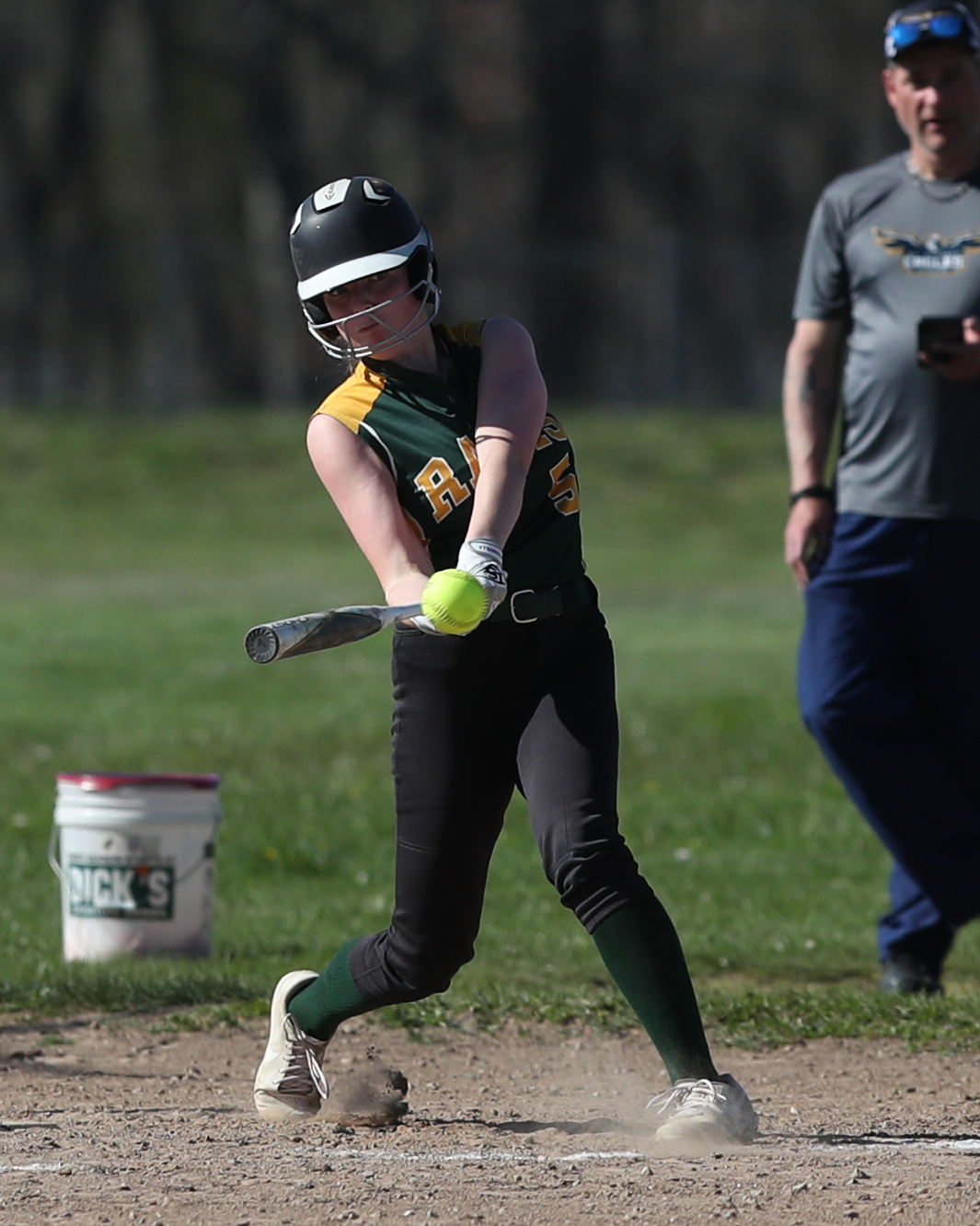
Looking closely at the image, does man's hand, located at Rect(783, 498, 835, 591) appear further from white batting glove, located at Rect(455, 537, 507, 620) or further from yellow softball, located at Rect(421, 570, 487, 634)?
yellow softball, located at Rect(421, 570, 487, 634)

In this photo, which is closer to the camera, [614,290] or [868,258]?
[868,258]

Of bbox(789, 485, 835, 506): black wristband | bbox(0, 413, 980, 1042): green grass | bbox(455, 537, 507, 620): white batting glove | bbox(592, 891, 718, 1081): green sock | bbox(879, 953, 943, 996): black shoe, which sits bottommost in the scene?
bbox(0, 413, 980, 1042): green grass

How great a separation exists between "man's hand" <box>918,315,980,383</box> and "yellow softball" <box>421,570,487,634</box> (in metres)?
2.48

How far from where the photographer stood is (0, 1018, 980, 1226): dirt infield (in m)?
3.85

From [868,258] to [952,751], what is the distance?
5.13 ft

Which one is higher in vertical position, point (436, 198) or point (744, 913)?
point (436, 198)

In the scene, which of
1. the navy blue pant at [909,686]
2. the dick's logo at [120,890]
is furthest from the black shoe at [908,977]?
the dick's logo at [120,890]

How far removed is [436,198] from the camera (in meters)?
39.4

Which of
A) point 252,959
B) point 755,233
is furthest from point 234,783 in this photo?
point 755,233

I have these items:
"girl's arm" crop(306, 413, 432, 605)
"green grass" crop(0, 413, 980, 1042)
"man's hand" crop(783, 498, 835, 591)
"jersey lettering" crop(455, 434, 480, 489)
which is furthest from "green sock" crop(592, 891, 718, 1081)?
"man's hand" crop(783, 498, 835, 591)

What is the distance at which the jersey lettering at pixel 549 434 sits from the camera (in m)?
4.64

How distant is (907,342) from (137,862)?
3042 millimetres

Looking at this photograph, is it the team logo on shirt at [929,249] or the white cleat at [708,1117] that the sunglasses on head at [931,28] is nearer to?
the team logo on shirt at [929,249]

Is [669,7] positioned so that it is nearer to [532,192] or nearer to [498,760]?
[532,192]
